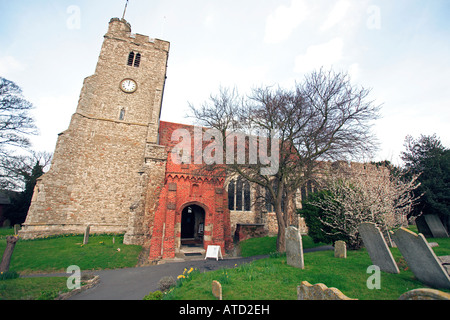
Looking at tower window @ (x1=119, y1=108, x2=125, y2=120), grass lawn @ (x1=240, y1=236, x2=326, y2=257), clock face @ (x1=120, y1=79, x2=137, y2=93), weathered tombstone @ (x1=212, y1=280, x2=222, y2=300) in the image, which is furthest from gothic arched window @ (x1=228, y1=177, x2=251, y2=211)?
weathered tombstone @ (x1=212, y1=280, x2=222, y2=300)

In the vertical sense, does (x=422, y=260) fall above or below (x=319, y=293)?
above

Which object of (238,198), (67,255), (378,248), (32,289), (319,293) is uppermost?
(238,198)

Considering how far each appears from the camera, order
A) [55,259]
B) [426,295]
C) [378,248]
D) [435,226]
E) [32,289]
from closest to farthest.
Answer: [426,295] < [378,248] < [32,289] < [55,259] < [435,226]

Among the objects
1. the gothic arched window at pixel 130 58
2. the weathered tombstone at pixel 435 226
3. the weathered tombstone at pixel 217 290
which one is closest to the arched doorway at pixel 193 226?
the weathered tombstone at pixel 217 290

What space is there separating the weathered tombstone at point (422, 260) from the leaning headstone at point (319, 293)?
11.0 ft

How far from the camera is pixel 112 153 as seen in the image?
1802 cm

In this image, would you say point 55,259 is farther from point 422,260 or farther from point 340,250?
point 422,260

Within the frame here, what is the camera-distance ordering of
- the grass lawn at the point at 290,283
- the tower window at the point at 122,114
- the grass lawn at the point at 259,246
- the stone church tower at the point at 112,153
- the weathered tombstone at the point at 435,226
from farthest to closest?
the tower window at the point at 122,114 < the stone church tower at the point at 112,153 < the grass lawn at the point at 259,246 < the weathered tombstone at the point at 435,226 < the grass lawn at the point at 290,283

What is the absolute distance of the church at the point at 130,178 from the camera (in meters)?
14.1

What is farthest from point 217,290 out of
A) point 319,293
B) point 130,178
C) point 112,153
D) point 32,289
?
point 112,153

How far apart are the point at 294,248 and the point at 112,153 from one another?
1718 cm

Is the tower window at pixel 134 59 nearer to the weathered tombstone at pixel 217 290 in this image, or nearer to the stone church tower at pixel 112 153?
the stone church tower at pixel 112 153

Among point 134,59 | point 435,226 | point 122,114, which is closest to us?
point 435,226

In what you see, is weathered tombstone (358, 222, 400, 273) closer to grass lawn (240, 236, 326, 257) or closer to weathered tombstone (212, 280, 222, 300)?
weathered tombstone (212, 280, 222, 300)
